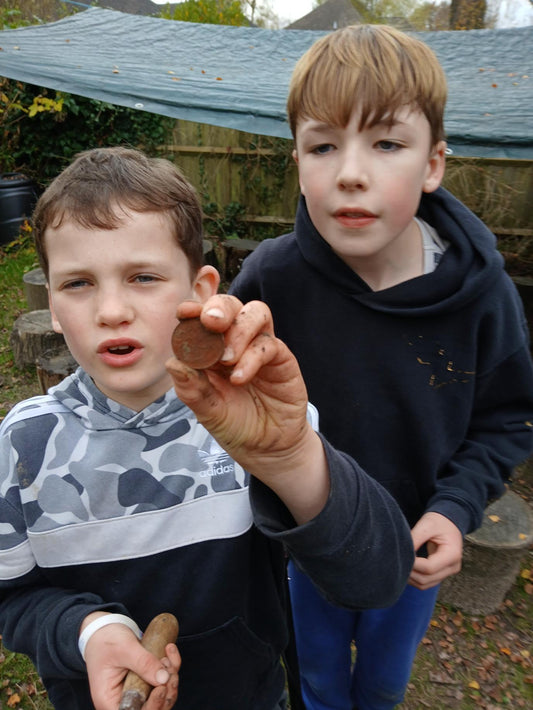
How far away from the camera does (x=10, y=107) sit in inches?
320

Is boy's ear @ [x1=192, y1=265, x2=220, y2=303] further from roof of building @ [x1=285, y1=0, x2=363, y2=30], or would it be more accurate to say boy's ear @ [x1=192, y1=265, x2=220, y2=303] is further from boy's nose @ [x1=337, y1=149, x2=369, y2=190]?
roof of building @ [x1=285, y1=0, x2=363, y2=30]

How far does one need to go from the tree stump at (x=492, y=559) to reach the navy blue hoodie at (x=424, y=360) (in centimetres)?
138

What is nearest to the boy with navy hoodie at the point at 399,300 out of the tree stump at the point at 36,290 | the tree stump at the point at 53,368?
the tree stump at the point at 53,368

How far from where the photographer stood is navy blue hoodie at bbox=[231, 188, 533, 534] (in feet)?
4.75

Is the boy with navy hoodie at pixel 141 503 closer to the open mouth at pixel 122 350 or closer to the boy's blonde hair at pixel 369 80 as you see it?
the open mouth at pixel 122 350

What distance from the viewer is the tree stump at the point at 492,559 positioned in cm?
275

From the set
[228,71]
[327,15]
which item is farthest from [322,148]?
[327,15]

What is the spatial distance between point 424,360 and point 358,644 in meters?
1.11

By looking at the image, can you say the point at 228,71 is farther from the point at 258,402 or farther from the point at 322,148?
the point at 258,402

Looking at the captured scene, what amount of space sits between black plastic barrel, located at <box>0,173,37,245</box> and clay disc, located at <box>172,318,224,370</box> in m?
8.49

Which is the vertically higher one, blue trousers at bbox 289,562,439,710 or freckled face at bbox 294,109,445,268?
freckled face at bbox 294,109,445,268

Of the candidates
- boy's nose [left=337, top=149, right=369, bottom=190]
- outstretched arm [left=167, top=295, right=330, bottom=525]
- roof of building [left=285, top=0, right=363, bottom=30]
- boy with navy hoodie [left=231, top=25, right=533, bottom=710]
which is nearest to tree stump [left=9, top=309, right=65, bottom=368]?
boy with navy hoodie [left=231, top=25, right=533, bottom=710]

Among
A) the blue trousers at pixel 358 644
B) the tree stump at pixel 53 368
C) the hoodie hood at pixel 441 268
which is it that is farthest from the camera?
the tree stump at pixel 53 368

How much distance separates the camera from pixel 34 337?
446 centimetres
